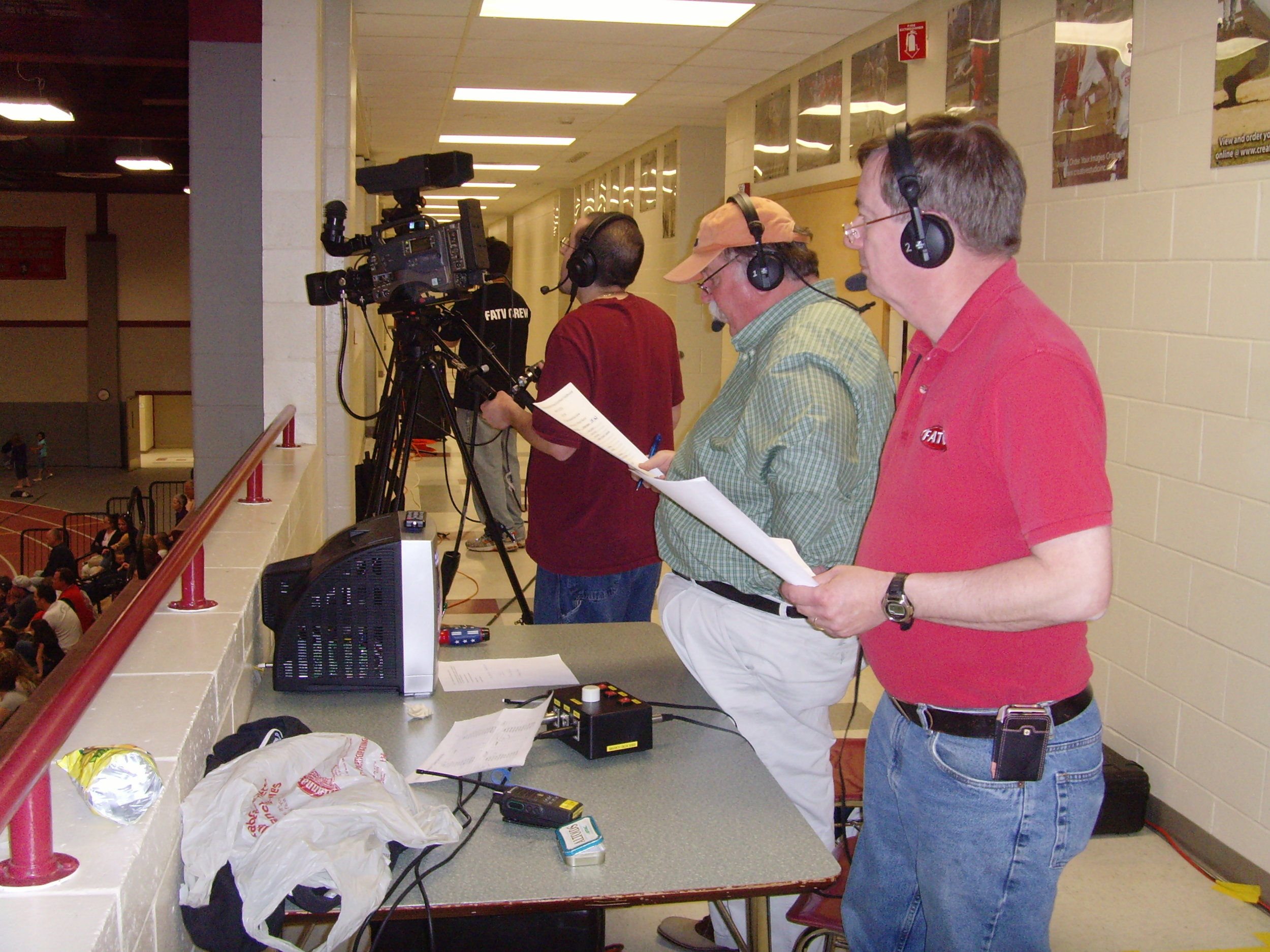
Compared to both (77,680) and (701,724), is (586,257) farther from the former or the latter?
(77,680)

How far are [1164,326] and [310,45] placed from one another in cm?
293

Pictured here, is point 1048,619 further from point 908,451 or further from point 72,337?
point 72,337

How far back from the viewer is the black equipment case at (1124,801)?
9.56 feet

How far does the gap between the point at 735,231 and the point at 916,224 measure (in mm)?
700

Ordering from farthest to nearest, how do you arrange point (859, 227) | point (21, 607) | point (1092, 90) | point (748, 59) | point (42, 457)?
point (42, 457)
point (21, 607)
point (748, 59)
point (1092, 90)
point (859, 227)

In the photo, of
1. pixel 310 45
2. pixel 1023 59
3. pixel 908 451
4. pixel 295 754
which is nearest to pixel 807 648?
pixel 908 451

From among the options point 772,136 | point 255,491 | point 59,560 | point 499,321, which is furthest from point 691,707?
point 59,560

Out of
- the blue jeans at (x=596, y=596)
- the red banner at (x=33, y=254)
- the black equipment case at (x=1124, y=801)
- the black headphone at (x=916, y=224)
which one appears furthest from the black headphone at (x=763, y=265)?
the red banner at (x=33, y=254)

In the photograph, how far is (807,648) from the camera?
6.04 ft

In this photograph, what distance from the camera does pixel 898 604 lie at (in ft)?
4.04

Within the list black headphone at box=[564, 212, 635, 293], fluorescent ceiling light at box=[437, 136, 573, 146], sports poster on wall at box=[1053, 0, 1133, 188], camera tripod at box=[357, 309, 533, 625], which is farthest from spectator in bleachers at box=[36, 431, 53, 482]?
sports poster on wall at box=[1053, 0, 1133, 188]

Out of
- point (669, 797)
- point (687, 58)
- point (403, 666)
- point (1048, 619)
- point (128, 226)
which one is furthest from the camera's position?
point (128, 226)

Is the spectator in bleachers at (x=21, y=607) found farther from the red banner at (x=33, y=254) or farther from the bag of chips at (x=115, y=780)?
the red banner at (x=33, y=254)

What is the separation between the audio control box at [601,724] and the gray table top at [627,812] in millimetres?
17
